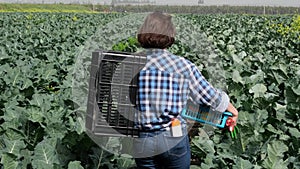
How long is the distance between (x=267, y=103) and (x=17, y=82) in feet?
9.61

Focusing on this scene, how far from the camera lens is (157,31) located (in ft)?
9.11

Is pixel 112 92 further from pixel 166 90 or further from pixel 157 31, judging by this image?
pixel 157 31

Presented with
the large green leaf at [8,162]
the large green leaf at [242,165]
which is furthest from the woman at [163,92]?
the large green leaf at [8,162]

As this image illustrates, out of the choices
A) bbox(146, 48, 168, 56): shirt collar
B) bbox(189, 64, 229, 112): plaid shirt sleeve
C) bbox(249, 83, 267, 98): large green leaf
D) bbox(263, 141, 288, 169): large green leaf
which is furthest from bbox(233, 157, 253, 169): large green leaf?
bbox(249, 83, 267, 98): large green leaf

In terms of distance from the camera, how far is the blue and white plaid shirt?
2.78 metres

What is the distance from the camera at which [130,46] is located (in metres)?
10.6

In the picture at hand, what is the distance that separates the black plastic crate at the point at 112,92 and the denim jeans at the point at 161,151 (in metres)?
0.13

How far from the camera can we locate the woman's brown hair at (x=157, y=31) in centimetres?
278

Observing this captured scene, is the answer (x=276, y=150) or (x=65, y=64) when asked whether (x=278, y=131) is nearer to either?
(x=276, y=150)

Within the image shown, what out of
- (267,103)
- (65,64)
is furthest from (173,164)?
(65,64)

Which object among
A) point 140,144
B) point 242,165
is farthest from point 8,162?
point 242,165

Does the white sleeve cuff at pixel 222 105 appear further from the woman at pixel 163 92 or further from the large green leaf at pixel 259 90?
the large green leaf at pixel 259 90

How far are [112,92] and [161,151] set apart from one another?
1.51 ft

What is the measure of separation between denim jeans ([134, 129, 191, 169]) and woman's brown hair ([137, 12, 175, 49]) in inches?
19.9
